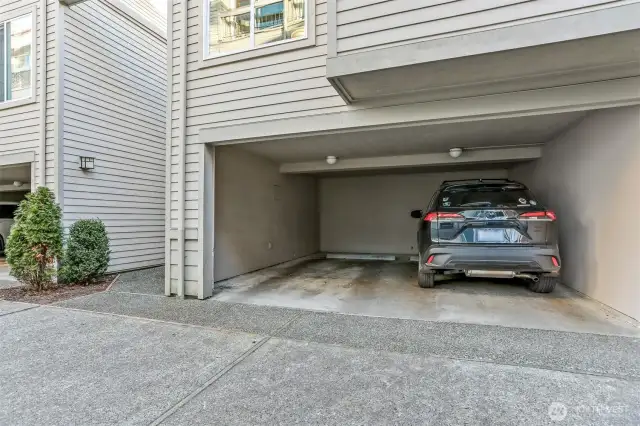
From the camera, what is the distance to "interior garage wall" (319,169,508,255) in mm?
9031

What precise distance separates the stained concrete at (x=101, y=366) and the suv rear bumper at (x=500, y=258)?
2.63 metres

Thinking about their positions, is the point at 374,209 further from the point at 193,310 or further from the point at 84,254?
the point at 84,254

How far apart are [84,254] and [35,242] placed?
2.27 ft

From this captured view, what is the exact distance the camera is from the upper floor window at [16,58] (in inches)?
243

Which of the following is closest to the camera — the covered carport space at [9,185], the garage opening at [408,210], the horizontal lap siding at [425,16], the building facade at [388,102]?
the horizontal lap siding at [425,16]

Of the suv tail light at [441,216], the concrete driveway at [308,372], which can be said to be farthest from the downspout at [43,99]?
the suv tail light at [441,216]

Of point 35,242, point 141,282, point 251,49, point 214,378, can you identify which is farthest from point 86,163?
point 214,378

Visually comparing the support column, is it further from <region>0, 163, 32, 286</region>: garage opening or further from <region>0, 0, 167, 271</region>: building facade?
<region>0, 163, 32, 286</region>: garage opening

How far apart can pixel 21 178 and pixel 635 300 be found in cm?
1248

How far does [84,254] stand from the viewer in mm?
5582

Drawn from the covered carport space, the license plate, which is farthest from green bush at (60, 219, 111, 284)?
the license plate

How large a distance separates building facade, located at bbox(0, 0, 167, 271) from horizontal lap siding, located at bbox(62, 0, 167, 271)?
20 millimetres

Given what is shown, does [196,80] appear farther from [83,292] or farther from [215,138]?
[83,292]
